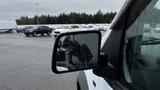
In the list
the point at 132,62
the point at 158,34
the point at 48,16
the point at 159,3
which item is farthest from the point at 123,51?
the point at 48,16

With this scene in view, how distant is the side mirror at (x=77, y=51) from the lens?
7.09 ft

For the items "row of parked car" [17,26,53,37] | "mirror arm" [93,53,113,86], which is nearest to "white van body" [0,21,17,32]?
"row of parked car" [17,26,53,37]

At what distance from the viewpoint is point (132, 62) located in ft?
6.34

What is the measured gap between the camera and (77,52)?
2207 millimetres

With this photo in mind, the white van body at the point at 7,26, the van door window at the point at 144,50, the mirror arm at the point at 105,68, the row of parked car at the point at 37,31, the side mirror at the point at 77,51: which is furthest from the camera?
the white van body at the point at 7,26

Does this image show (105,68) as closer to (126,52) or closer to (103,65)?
(103,65)

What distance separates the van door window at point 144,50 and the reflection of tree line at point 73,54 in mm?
326

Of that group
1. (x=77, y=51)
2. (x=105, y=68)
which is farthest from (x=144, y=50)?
(x=77, y=51)

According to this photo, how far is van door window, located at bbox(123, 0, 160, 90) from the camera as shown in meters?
1.76

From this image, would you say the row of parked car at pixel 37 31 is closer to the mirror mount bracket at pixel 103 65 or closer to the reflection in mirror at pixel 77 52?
the reflection in mirror at pixel 77 52

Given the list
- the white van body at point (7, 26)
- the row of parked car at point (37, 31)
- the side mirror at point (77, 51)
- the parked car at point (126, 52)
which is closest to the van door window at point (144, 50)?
the parked car at point (126, 52)

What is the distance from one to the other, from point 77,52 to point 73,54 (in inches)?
1.3

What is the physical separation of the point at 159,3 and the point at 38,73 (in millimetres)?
9863

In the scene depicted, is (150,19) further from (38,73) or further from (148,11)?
(38,73)
